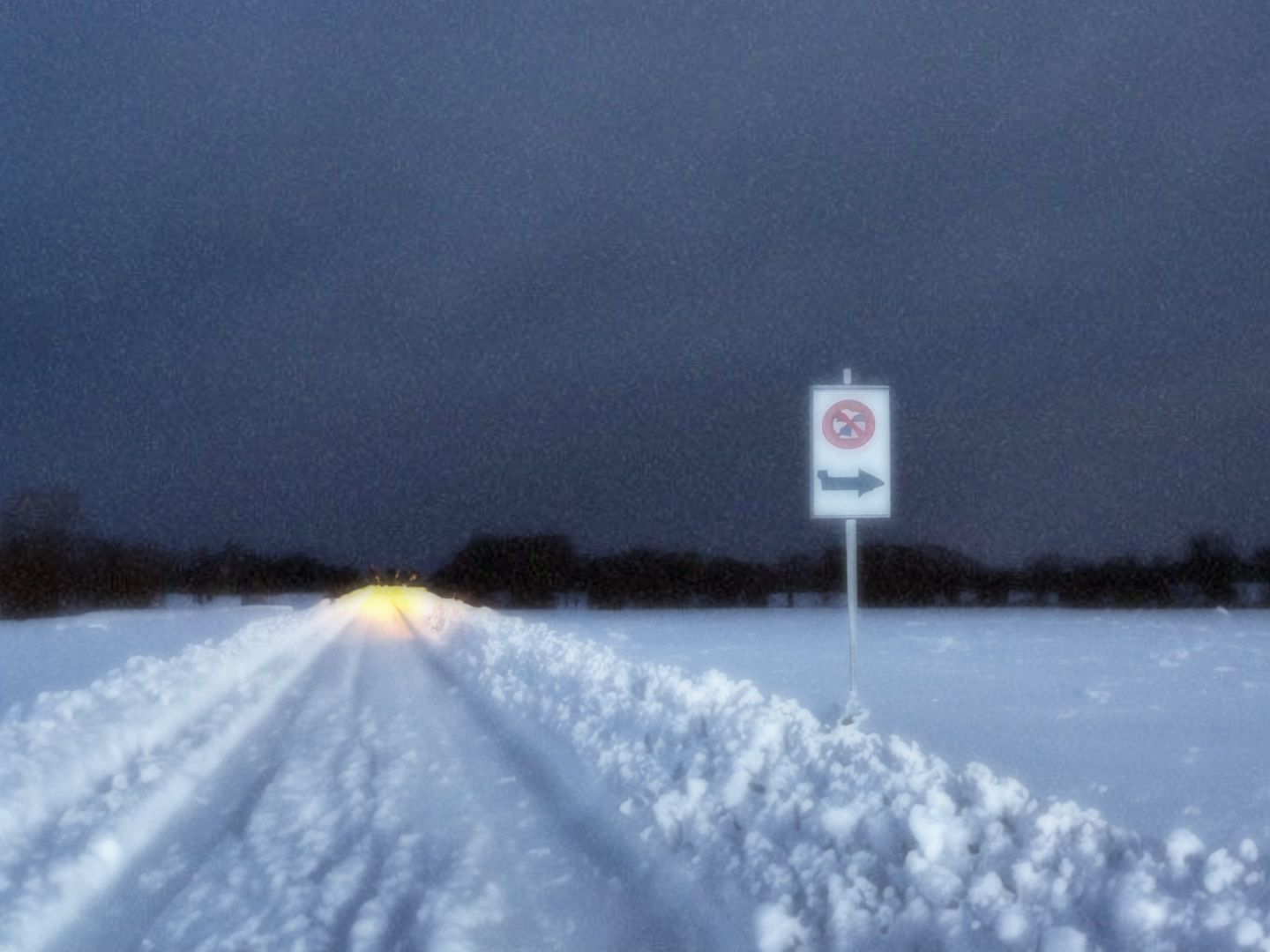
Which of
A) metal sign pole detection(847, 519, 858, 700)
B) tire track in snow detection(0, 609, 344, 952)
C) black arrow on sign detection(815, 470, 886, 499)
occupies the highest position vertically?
black arrow on sign detection(815, 470, 886, 499)

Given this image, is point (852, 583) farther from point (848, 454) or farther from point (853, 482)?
point (848, 454)

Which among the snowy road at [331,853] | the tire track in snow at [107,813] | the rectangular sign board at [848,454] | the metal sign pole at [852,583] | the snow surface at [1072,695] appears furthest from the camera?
the metal sign pole at [852,583]

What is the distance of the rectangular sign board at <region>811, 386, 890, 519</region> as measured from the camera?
12.6m

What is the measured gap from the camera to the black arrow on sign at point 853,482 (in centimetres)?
1261

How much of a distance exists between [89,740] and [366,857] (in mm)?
5279

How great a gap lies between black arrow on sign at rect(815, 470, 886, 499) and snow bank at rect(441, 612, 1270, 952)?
2.84m

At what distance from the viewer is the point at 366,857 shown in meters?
7.48

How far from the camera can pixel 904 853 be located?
21.6 ft

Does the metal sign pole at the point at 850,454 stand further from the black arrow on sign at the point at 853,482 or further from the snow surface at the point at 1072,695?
the snow surface at the point at 1072,695

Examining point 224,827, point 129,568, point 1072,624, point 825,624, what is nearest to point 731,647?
point 825,624

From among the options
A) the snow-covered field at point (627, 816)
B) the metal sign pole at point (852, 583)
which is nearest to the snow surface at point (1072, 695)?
the snow-covered field at point (627, 816)

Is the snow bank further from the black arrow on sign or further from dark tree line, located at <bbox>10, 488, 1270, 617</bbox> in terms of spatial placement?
dark tree line, located at <bbox>10, 488, 1270, 617</bbox>

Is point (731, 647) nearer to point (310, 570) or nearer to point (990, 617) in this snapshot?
point (990, 617)

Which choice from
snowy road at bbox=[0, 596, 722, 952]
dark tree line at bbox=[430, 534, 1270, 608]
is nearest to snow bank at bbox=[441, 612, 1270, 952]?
snowy road at bbox=[0, 596, 722, 952]
